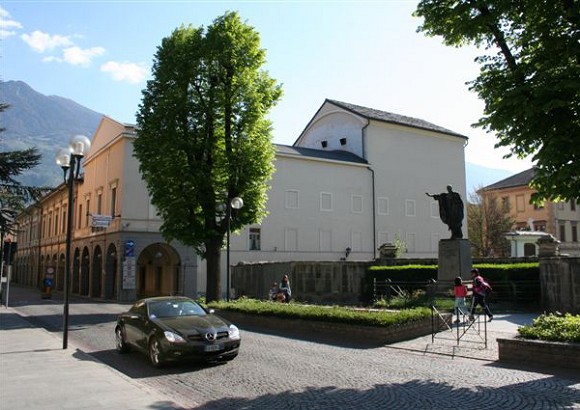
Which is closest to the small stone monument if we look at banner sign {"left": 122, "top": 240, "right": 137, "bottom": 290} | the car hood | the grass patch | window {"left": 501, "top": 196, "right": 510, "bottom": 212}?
the grass patch

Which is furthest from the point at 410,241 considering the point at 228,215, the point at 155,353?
the point at 155,353

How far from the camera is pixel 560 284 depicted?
2069cm

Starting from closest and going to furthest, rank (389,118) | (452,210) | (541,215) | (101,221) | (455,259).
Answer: (455,259)
(452,210)
(101,221)
(389,118)
(541,215)

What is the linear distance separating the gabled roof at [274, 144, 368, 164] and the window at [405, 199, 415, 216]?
19.9 feet

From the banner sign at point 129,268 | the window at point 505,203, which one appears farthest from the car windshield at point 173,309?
the window at point 505,203

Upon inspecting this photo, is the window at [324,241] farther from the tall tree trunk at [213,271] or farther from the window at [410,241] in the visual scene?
the tall tree trunk at [213,271]

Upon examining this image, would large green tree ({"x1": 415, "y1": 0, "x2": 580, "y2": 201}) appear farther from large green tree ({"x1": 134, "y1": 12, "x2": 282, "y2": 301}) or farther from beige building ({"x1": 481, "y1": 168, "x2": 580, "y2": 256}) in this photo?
beige building ({"x1": 481, "y1": 168, "x2": 580, "y2": 256})

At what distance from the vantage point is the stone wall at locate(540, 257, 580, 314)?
65.6ft

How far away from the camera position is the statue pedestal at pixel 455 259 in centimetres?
2186

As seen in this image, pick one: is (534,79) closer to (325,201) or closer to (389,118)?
(325,201)

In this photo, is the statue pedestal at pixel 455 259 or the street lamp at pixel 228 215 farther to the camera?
the street lamp at pixel 228 215

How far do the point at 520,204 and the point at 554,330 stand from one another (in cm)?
6121

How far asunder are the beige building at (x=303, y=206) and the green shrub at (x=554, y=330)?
30325mm

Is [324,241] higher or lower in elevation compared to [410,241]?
lower
